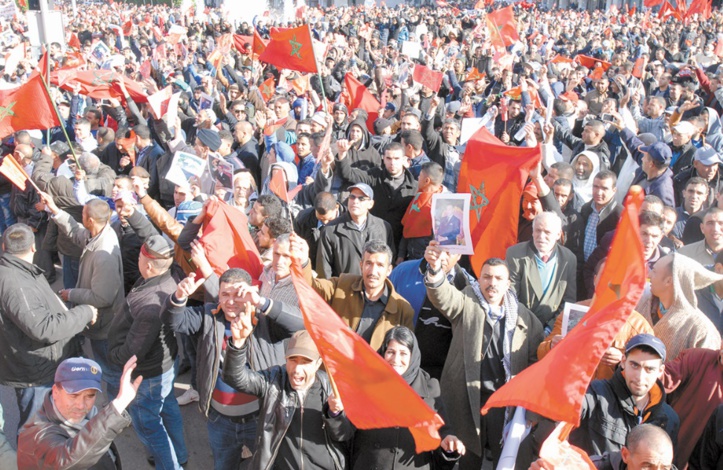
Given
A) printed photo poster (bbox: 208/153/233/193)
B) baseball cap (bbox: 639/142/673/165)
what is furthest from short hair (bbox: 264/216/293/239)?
baseball cap (bbox: 639/142/673/165)

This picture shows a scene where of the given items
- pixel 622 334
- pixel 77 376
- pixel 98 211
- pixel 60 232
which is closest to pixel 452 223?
pixel 622 334

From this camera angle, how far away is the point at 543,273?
14.2 ft

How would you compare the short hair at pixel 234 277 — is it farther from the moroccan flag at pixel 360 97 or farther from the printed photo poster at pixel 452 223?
the moroccan flag at pixel 360 97

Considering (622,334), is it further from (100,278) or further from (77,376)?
(100,278)

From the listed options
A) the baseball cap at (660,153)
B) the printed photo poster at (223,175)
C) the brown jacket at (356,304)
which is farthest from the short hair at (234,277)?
the baseball cap at (660,153)

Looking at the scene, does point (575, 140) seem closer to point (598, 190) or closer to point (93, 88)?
point (598, 190)

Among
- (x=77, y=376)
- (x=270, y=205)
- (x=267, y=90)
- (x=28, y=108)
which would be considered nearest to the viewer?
(x=77, y=376)

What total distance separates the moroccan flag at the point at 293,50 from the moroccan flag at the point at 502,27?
17.2ft

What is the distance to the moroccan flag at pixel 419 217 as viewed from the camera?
5.50 metres

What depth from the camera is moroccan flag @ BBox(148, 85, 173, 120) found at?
7.55m

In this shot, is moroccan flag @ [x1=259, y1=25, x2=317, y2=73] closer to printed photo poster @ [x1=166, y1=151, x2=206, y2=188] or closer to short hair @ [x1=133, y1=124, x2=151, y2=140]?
short hair @ [x1=133, y1=124, x2=151, y2=140]

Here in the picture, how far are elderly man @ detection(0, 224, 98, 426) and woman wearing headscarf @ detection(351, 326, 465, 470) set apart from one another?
2039 millimetres

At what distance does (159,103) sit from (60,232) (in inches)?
90.4

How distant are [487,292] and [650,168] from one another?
280 cm
